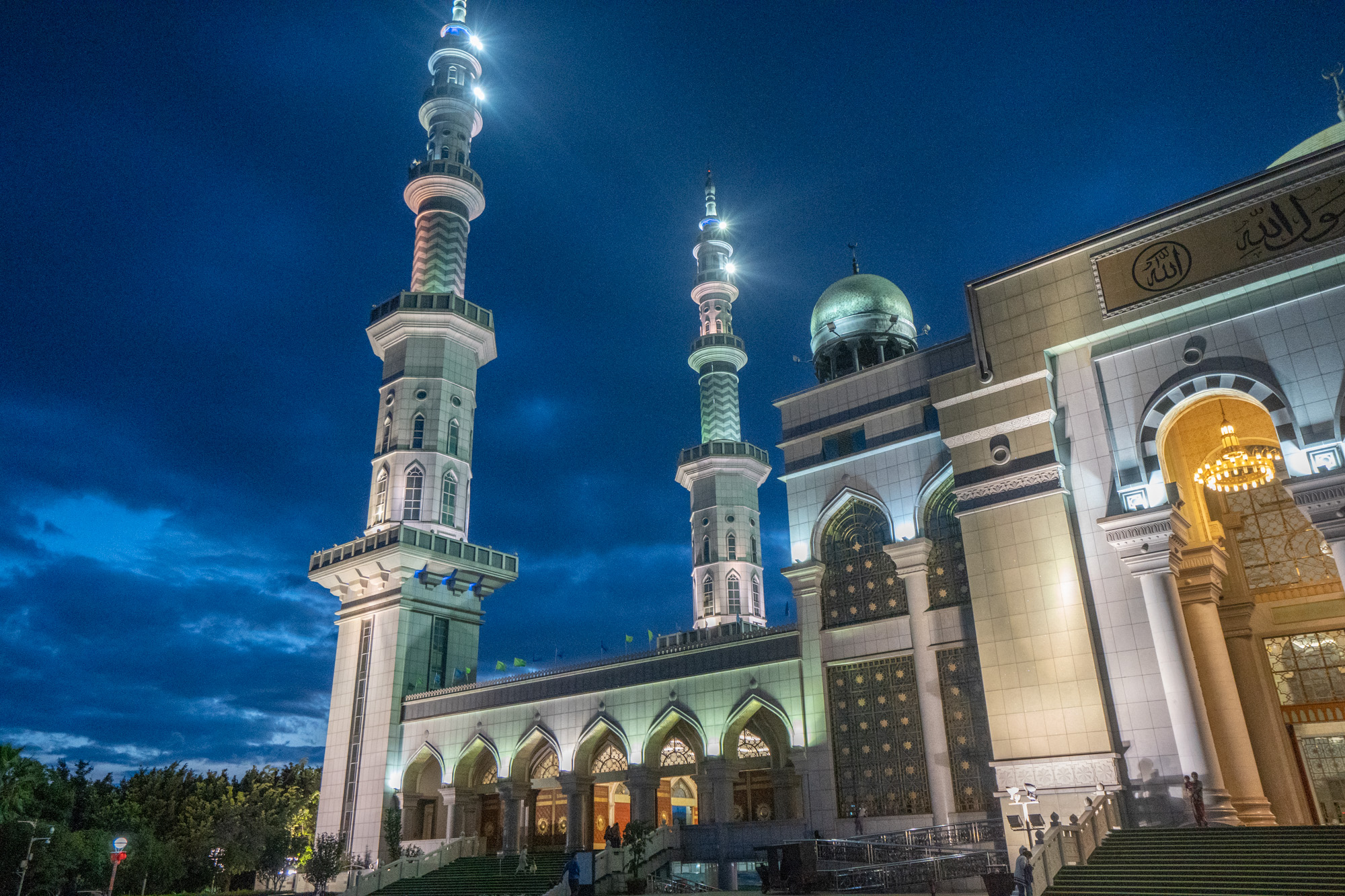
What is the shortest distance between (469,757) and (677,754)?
25.3 feet

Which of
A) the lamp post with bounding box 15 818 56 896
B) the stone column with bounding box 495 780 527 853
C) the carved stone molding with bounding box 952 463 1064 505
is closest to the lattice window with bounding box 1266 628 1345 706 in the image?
the carved stone molding with bounding box 952 463 1064 505

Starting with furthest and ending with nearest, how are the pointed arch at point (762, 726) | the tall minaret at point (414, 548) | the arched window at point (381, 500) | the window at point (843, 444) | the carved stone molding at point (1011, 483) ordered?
the arched window at point (381, 500), the tall minaret at point (414, 548), the window at point (843, 444), the pointed arch at point (762, 726), the carved stone molding at point (1011, 483)

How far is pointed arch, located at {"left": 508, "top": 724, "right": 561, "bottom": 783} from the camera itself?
29.0 metres

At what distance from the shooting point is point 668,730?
88.1 feet

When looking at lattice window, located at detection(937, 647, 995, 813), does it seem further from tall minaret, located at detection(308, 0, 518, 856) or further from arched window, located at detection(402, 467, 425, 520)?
arched window, located at detection(402, 467, 425, 520)

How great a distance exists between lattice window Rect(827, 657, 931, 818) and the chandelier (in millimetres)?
7950

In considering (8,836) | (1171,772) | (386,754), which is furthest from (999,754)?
(8,836)

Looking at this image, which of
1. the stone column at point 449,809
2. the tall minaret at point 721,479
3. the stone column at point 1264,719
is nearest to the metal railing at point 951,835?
the stone column at point 1264,719

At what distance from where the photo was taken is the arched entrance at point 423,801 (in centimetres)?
3131

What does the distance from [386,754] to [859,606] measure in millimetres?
19001

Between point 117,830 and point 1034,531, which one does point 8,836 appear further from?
point 1034,531

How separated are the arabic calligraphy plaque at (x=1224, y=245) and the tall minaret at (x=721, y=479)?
2379 cm

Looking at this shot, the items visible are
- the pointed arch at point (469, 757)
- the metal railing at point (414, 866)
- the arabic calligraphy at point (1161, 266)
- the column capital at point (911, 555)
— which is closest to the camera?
the arabic calligraphy at point (1161, 266)

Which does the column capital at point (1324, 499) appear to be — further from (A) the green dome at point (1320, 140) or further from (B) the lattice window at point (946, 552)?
(A) the green dome at point (1320, 140)
